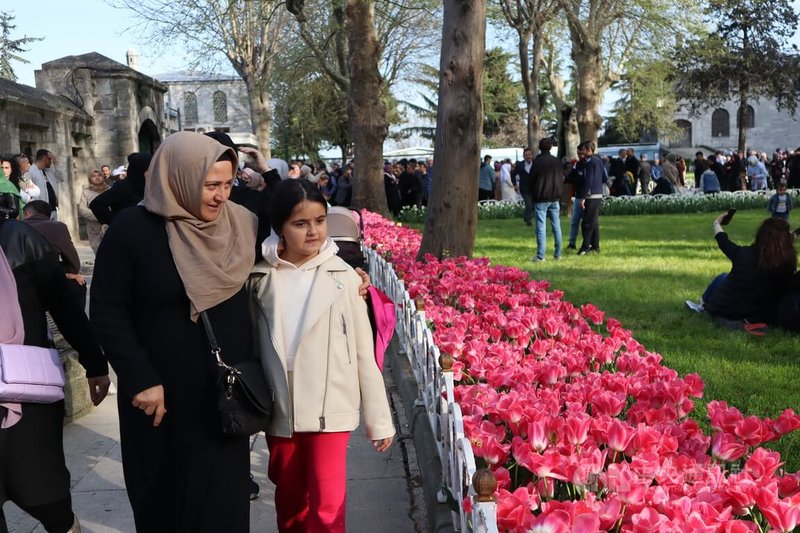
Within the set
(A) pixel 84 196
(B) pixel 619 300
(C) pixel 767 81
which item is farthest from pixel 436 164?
(C) pixel 767 81

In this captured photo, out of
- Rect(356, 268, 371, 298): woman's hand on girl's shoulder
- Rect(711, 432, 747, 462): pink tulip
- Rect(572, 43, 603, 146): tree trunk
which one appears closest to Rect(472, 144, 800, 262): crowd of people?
Rect(572, 43, 603, 146): tree trunk

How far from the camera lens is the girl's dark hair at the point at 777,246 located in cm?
699

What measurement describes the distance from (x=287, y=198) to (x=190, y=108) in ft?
293

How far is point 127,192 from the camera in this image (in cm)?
559

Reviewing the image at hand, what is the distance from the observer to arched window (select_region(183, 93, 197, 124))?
88062 millimetres

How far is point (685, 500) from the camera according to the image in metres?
2.49

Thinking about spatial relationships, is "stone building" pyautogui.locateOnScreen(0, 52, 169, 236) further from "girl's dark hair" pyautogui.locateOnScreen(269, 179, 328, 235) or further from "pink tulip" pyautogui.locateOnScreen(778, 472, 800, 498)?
"pink tulip" pyautogui.locateOnScreen(778, 472, 800, 498)

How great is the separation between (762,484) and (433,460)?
195cm

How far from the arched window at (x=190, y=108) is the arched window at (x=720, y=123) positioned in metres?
50.1

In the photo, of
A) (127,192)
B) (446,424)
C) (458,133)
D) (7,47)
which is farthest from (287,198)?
(7,47)

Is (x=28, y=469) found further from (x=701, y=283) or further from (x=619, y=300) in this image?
(x=701, y=283)

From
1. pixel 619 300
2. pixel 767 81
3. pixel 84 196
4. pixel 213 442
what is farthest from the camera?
pixel 767 81

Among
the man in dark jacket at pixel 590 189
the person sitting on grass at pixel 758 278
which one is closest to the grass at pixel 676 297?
the person sitting on grass at pixel 758 278

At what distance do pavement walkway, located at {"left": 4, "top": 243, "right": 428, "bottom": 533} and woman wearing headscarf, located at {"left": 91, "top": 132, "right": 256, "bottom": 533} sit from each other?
1.31 m
